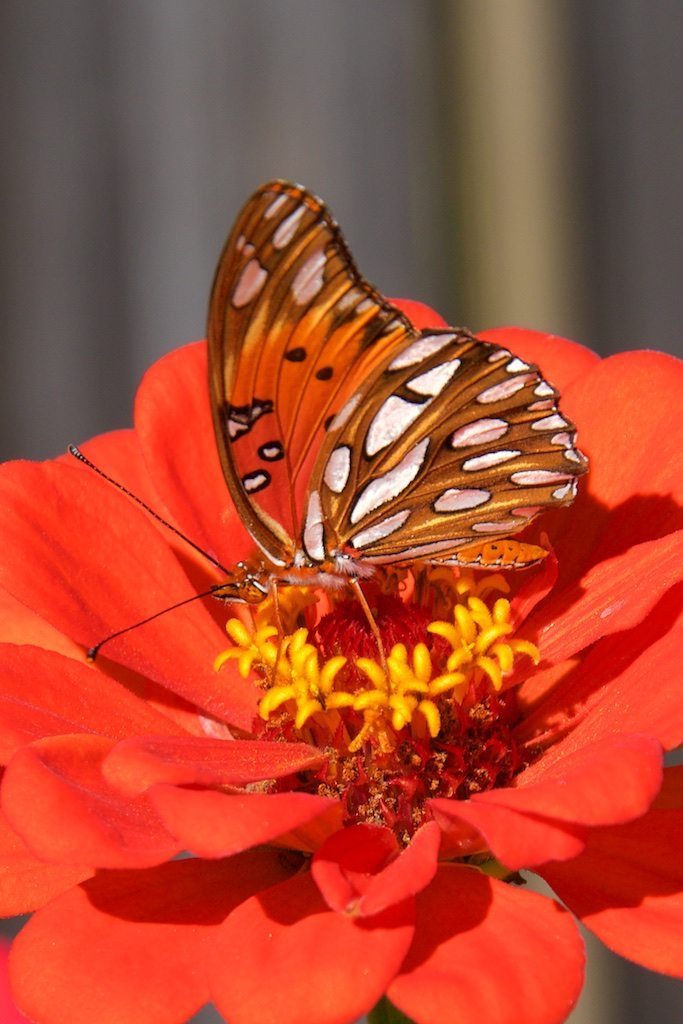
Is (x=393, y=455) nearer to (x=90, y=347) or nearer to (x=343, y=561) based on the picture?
(x=343, y=561)

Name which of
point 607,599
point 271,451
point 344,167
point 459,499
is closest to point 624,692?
point 607,599

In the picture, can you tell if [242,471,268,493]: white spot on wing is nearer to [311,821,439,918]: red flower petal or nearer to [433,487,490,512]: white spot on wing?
[433,487,490,512]: white spot on wing

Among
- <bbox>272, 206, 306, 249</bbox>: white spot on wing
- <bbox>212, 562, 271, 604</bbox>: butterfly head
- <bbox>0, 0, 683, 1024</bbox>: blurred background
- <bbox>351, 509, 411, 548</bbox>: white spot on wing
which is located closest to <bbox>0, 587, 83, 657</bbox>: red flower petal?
<bbox>212, 562, 271, 604</bbox>: butterfly head

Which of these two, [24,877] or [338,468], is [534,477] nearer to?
[338,468]

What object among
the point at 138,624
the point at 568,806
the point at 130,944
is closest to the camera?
the point at 568,806

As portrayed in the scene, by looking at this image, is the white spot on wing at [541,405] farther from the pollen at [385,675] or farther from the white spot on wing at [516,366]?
the pollen at [385,675]

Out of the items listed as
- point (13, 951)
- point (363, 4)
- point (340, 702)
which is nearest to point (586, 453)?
point (340, 702)
